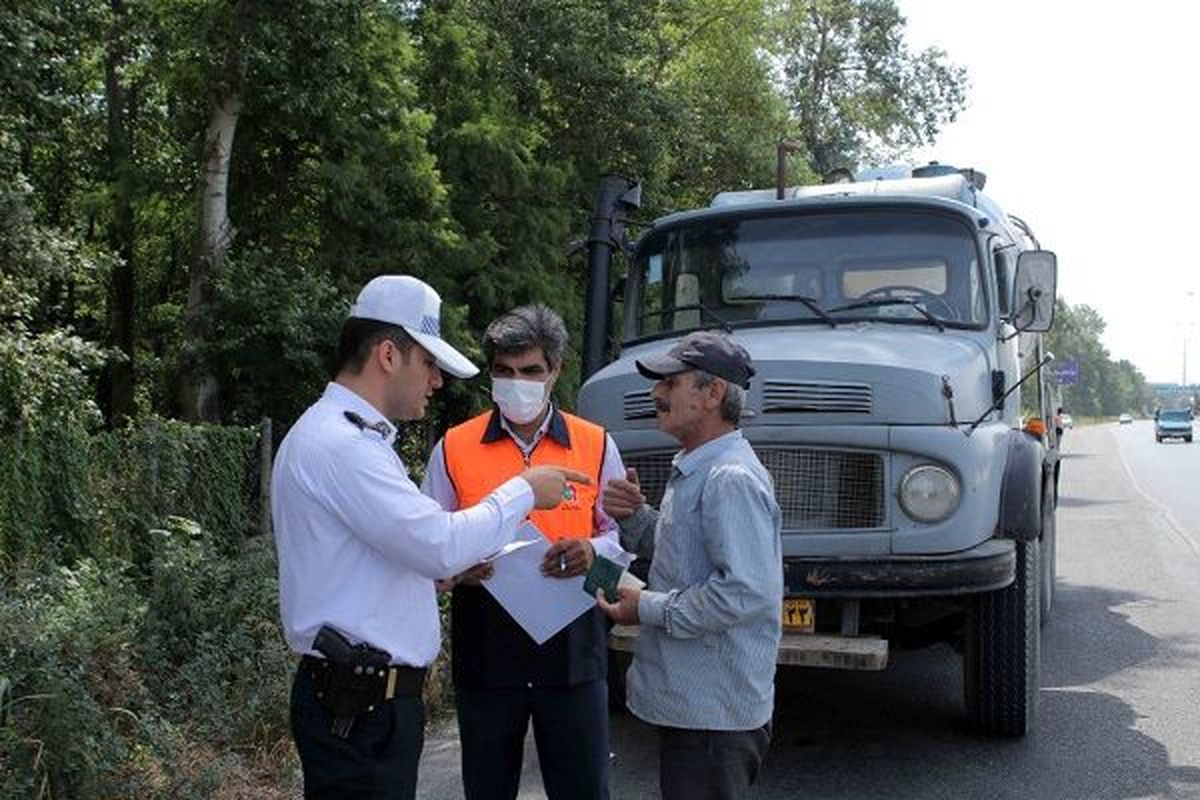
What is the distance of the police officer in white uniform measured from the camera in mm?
2746

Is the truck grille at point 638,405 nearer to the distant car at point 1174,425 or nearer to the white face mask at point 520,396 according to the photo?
the white face mask at point 520,396

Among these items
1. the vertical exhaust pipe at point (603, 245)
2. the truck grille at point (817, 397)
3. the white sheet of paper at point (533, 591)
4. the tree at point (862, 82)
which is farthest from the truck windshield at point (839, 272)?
the tree at point (862, 82)

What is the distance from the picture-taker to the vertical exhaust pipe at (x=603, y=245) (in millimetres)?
6988

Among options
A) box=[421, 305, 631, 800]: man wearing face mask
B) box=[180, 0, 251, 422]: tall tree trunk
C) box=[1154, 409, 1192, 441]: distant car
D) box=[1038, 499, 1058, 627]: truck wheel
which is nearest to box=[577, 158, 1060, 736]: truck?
box=[421, 305, 631, 800]: man wearing face mask

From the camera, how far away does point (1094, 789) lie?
5539mm

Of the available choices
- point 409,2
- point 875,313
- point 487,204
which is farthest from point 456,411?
point 875,313

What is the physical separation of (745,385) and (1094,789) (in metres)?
3.34

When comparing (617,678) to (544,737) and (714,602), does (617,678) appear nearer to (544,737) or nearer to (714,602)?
(544,737)

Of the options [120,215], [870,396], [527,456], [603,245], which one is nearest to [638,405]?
[870,396]

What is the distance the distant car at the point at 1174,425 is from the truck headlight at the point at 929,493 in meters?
60.2

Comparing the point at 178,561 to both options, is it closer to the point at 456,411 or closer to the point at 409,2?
the point at 456,411

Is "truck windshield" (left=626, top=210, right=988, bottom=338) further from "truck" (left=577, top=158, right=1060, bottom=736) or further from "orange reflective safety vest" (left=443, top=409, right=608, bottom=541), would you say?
"orange reflective safety vest" (left=443, top=409, right=608, bottom=541)

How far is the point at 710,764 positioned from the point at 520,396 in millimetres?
1184

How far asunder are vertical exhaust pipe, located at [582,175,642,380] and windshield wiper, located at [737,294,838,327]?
0.78 m
